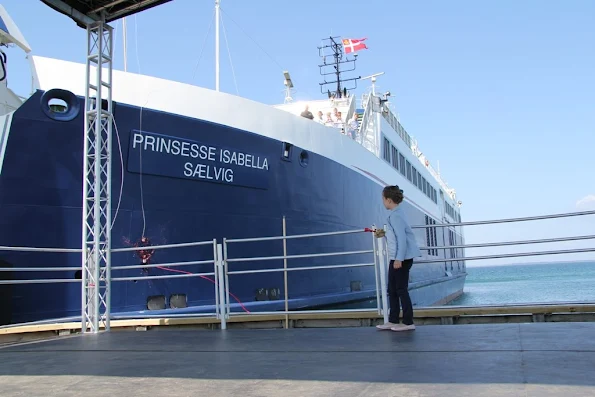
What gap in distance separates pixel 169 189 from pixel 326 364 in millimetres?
5465

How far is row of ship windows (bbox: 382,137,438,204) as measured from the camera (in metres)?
17.2

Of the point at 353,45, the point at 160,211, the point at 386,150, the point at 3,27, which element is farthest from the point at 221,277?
the point at 353,45

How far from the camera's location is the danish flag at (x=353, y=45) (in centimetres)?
2046

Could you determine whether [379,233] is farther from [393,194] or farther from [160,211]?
[160,211]

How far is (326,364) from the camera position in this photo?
9.78ft

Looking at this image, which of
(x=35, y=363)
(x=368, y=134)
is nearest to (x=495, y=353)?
(x=35, y=363)

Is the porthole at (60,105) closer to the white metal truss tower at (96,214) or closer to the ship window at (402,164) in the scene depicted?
the white metal truss tower at (96,214)

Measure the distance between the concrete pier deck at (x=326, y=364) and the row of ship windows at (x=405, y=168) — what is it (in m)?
12.9

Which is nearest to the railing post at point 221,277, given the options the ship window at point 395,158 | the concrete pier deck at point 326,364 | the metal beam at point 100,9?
the concrete pier deck at point 326,364

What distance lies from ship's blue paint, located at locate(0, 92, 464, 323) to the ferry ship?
2 centimetres

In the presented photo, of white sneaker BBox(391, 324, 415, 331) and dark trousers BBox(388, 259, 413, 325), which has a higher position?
dark trousers BBox(388, 259, 413, 325)

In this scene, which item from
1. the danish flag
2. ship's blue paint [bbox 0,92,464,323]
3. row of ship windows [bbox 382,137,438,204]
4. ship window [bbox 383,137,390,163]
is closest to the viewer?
ship's blue paint [bbox 0,92,464,323]

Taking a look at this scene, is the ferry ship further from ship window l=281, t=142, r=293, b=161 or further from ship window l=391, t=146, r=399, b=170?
ship window l=391, t=146, r=399, b=170

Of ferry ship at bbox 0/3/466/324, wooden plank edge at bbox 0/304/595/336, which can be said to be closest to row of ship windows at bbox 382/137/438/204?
ferry ship at bbox 0/3/466/324
